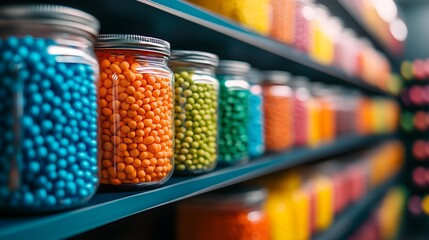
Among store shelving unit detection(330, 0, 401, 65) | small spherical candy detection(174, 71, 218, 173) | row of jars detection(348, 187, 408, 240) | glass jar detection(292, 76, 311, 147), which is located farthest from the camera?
row of jars detection(348, 187, 408, 240)

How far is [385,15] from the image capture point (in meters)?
3.89

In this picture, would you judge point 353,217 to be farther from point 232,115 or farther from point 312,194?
point 232,115

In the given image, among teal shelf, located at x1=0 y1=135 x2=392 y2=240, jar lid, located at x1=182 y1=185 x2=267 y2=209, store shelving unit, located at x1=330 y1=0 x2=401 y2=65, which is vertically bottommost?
jar lid, located at x1=182 y1=185 x2=267 y2=209

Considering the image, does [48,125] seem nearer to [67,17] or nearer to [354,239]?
[67,17]

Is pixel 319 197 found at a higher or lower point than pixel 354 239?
higher

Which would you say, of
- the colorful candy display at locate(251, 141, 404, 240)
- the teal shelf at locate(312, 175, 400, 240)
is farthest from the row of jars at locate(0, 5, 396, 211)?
the teal shelf at locate(312, 175, 400, 240)

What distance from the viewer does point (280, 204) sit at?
60.7 inches

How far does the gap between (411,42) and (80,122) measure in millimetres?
5019

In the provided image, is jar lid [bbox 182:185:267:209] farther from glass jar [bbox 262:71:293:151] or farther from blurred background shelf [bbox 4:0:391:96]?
blurred background shelf [bbox 4:0:391:96]

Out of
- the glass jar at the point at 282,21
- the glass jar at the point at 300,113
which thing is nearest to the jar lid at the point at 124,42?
the glass jar at the point at 282,21

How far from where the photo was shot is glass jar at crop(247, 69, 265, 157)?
130 centimetres

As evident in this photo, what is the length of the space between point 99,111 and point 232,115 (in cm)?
52

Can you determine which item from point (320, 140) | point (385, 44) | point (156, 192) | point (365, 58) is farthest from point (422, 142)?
point (156, 192)

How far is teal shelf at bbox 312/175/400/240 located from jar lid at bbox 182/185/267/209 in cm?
67
